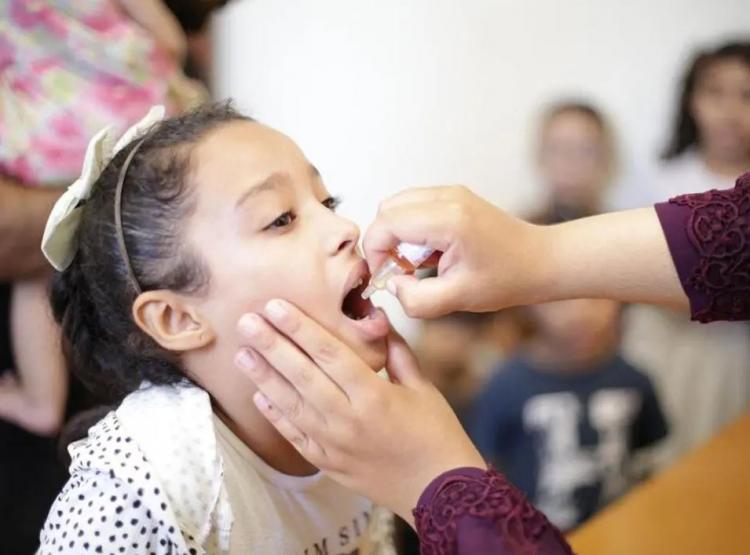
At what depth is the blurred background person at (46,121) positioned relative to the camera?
1037mm

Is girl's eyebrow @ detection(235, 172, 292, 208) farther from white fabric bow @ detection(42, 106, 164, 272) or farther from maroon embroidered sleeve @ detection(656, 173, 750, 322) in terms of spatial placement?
maroon embroidered sleeve @ detection(656, 173, 750, 322)

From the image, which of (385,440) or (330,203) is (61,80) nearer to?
(330,203)

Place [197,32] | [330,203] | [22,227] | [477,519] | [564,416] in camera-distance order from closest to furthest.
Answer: [477,519] → [330,203] → [22,227] → [197,32] → [564,416]

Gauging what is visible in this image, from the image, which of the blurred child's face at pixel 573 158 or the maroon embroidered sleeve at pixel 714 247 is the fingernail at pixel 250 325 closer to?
the maroon embroidered sleeve at pixel 714 247

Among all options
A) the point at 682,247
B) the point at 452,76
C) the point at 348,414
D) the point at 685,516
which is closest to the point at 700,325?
the point at 685,516

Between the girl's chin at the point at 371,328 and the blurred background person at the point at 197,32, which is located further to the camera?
the blurred background person at the point at 197,32

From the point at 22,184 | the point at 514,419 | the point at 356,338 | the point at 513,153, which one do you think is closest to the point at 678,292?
the point at 356,338

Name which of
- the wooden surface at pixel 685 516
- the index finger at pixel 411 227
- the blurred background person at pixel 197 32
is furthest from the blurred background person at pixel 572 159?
the index finger at pixel 411 227

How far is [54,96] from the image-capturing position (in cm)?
105

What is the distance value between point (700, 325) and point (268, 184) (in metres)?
1.50

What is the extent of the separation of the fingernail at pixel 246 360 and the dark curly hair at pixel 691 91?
61.2 inches

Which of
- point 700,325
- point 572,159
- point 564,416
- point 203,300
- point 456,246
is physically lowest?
point 564,416

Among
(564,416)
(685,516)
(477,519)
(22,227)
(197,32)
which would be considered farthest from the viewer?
(564,416)

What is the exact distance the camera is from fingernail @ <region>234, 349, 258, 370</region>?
749 mm
